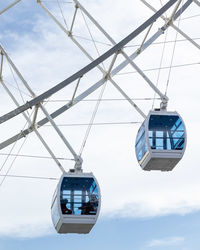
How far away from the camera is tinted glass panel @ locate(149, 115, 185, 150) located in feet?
138

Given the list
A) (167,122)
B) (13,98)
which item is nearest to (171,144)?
(167,122)

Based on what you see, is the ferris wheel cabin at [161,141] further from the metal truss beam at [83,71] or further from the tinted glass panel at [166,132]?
the metal truss beam at [83,71]

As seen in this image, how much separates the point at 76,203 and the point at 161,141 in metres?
4.27

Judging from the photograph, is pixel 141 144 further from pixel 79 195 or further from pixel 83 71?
pixel 83 71

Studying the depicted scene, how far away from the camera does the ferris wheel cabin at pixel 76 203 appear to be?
41.0 metres

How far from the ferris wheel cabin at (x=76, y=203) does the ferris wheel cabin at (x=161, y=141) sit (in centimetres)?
235

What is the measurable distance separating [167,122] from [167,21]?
263 inches

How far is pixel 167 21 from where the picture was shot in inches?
1873

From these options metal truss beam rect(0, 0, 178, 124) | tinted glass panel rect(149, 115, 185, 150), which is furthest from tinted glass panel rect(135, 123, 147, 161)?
metal truss beam rect(0, 0, 178, 124)

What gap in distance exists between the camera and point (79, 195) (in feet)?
137

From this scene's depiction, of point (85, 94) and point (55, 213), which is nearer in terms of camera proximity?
point (55, 213)

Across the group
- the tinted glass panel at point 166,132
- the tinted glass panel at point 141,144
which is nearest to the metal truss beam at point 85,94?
the tinted glass panel at point 141,144

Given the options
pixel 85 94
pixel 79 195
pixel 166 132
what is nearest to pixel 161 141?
pixel 166 132

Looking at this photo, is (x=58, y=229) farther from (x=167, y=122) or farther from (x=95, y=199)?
(x=167, y=122)
